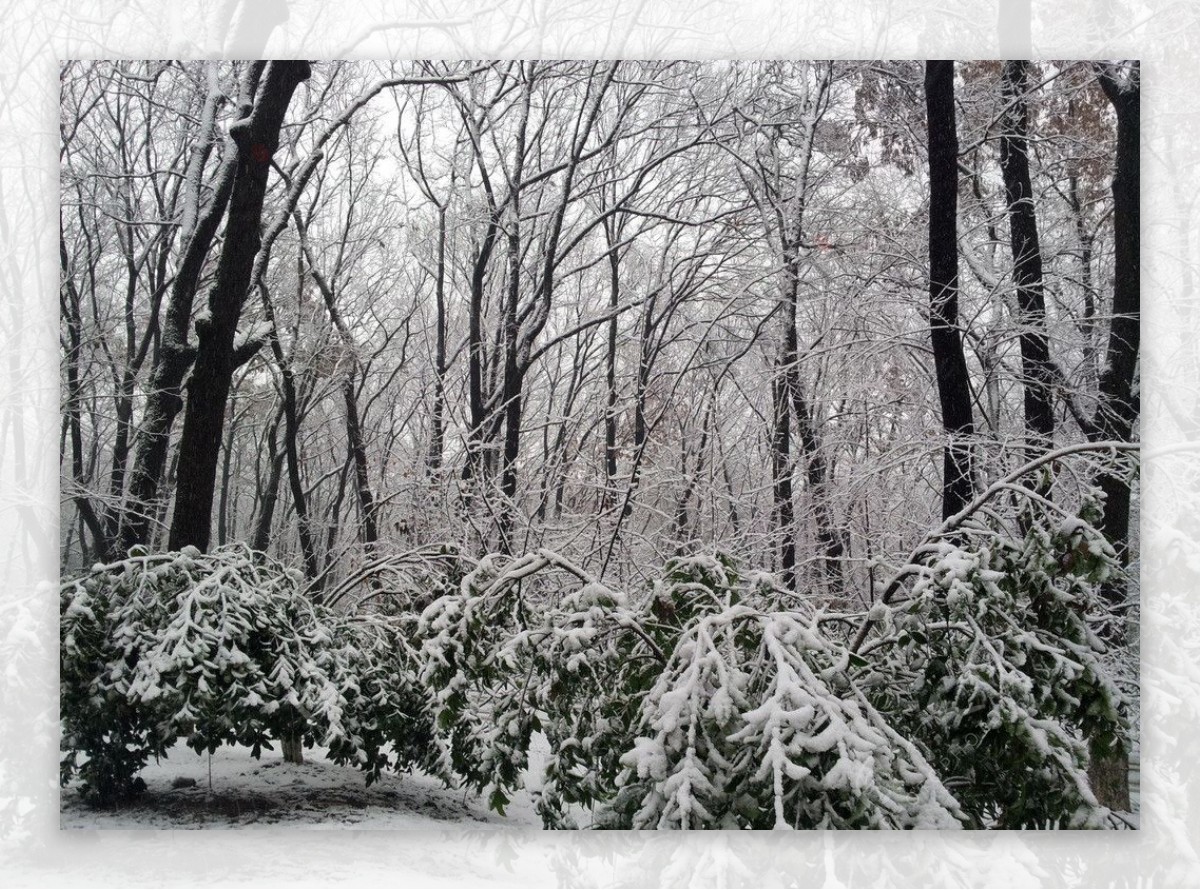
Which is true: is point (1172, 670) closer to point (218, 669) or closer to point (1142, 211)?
point (1142, 211)

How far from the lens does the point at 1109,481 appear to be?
315 cm

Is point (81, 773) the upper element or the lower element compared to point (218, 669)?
lower

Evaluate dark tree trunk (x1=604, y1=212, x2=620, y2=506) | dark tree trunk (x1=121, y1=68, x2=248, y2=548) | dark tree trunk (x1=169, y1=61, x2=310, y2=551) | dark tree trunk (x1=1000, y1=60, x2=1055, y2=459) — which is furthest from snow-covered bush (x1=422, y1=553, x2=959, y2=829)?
dark tree trunk (x1=1000, y1=60, x2=1055, y2=459)

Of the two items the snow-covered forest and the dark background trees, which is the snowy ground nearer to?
the snow-covered forest

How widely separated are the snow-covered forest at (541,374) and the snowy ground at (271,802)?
64 mm

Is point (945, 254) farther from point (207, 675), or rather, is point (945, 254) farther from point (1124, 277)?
point (207, 675)

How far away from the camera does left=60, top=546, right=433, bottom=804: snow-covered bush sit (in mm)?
3004

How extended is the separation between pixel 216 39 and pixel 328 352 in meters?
1.18

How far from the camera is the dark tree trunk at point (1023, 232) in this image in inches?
130

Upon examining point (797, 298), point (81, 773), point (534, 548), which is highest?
point (797, 298)

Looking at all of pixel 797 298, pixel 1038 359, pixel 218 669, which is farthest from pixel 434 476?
pixel 1038 359

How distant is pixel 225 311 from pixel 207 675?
1260 millimetres

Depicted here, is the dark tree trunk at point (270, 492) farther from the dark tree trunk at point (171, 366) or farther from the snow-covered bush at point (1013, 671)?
the snow-covered bush at point (1013, 671)

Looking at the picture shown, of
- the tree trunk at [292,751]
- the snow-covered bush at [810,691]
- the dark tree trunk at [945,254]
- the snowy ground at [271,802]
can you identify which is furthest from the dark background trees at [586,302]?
the snowy ground at [271,802]
